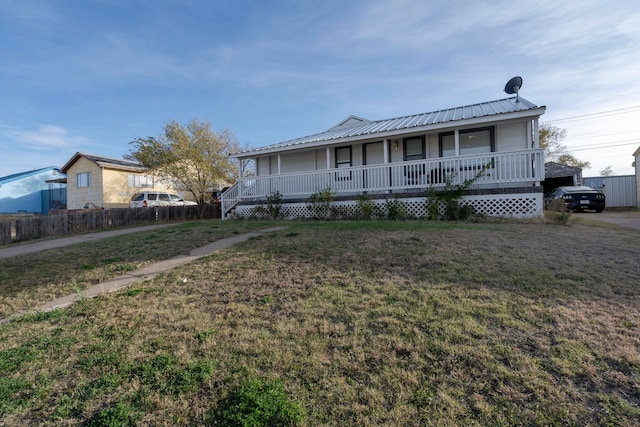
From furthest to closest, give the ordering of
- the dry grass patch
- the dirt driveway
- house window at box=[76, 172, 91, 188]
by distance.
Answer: house window at box=[76, 172, 91, 188] → the dirt driveway → the dry grass patch

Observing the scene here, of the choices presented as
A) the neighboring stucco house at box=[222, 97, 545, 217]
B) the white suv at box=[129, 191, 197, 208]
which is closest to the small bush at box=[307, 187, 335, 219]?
the neighboring stucco house at box=[222, 97, 545, 217]

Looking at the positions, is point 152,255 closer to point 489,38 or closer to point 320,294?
point 320,294

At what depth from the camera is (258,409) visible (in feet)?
6.01

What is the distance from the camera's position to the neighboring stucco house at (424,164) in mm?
9625

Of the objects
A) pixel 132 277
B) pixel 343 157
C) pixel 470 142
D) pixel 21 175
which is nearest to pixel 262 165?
pixel 343 157

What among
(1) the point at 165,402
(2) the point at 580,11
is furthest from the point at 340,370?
(2) the point at 580,11

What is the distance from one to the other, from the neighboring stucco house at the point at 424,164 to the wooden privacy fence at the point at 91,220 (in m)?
2.83

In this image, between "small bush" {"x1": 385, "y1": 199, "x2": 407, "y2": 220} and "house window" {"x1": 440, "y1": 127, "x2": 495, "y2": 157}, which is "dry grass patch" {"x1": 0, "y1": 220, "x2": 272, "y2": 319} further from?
"house window" {"x1": 440, "y1": 127, "x2": 495, "y2": 157}

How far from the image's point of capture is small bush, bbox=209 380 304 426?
1778mm

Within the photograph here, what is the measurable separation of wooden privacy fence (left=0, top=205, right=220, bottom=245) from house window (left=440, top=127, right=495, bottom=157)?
12.3m

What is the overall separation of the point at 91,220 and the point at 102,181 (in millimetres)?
14988

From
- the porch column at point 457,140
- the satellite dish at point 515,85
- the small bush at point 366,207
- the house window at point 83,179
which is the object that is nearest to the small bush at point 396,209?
the small bush at point 366,207

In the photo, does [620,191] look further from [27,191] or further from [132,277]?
[27,191]

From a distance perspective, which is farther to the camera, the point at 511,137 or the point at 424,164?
the point at 511,137
